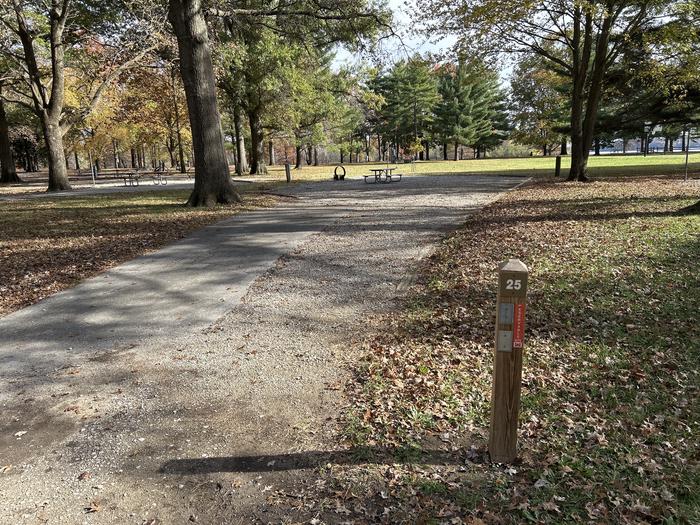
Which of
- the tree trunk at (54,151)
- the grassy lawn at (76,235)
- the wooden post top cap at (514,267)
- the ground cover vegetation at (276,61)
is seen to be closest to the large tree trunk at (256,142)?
A: the ground cover vegetation at (276,61)

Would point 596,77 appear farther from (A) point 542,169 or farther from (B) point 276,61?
(B) point 276,61

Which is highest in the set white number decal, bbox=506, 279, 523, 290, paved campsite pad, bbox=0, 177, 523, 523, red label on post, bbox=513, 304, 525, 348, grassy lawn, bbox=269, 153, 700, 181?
grassy lawn, bbox=269, 153, 700, 181

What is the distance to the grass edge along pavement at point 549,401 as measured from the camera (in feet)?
8.65

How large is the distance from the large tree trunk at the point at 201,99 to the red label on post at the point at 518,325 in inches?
457

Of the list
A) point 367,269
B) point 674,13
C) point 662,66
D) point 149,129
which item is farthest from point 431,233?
point 149,129

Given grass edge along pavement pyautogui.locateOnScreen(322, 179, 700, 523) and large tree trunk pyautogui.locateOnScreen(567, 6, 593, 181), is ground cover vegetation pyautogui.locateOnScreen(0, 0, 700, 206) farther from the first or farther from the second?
grass edge along pavement pyautogui.locateOnScreen(322, 179, 700, 523)

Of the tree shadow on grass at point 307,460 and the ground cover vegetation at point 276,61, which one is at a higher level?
the ground cover vegetation at point 276,61

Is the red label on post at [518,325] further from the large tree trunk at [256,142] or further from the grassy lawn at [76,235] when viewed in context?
the large tree trunk at [256,142]

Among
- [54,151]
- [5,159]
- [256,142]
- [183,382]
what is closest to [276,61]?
[256,142]

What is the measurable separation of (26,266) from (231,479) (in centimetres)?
641

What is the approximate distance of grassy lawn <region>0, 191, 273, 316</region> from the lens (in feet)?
22.5

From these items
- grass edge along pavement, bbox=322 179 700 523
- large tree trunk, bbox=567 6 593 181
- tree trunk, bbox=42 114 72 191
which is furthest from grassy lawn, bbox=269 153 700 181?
grass edge along pavement, bbox=322 179 700 523

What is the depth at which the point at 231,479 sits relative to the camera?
282cm

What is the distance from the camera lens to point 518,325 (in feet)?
8.97
